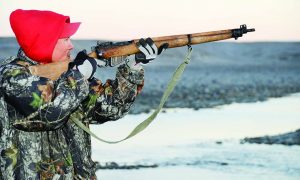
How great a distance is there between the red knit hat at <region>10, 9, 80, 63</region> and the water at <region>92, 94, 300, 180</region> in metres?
4.14

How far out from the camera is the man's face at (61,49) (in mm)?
3340

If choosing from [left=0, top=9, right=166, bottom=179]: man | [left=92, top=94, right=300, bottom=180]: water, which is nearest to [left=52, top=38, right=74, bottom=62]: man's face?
[left=0, top=9, right=166, bottom=179]: man

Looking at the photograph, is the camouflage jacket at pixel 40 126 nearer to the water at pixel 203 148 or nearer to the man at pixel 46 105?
the man at pixel 46 105

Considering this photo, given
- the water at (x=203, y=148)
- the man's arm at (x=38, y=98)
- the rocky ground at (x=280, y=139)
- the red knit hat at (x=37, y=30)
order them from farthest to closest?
1. the rocky ground at (x=280, y=139)
2. the water at (x=203, y=148)
3. the red knit hat at (x=37, y=30)
4. the man's arm at (x=38, y=98)

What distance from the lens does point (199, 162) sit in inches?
320

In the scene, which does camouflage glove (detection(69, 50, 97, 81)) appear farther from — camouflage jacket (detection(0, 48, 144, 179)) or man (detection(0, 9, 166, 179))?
camouflage jacket (detection(0, 48, 144, 179))

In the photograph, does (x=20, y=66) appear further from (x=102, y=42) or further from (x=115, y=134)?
(x=115, y=134)

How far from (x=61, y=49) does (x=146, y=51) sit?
817 mm

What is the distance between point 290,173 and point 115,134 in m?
3.66

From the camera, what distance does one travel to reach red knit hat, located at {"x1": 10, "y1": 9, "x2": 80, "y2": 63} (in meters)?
3.21

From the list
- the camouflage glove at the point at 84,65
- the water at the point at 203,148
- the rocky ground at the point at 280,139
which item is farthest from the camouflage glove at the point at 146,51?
the rocky ground at the point at 280,139

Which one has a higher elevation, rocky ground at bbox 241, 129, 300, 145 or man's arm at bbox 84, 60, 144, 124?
man's arm at bbox 84, 60, 144, 124

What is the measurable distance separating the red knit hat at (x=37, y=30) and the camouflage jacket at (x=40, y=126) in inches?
3.0

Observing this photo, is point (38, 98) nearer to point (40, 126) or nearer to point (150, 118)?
point (40, 126)
